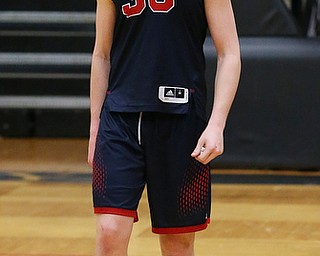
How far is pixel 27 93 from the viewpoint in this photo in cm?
888

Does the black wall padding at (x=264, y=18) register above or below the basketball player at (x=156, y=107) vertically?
below

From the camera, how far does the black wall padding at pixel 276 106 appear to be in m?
6.57

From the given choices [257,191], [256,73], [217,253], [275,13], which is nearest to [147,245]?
[217,253]

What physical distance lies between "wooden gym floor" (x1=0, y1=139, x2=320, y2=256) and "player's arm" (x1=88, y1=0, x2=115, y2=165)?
1577 mm

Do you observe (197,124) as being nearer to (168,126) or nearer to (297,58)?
(168,126)

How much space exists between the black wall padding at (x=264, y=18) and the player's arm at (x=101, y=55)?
377cm

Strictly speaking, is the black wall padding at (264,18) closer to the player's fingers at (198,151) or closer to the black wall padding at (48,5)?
the black wall padding at (48,5)

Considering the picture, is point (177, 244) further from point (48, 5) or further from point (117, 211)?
point (48, 5)

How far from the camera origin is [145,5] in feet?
9.53

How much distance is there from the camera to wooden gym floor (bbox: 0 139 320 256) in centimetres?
463

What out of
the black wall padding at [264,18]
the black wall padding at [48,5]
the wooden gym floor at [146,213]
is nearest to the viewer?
the wooden gym floor at [146,213]

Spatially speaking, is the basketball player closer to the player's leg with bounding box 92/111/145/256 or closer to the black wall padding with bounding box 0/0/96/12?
the player's leg with bounding box 92/111/145/256

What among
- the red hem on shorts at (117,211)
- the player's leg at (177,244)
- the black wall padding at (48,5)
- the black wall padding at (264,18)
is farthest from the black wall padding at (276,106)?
the red hem on shorts at (117,211)

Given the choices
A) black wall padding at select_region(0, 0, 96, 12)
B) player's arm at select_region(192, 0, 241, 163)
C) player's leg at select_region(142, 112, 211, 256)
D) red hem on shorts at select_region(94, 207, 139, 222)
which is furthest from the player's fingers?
black wall padding at select_region(0, 0, 96, 12)
